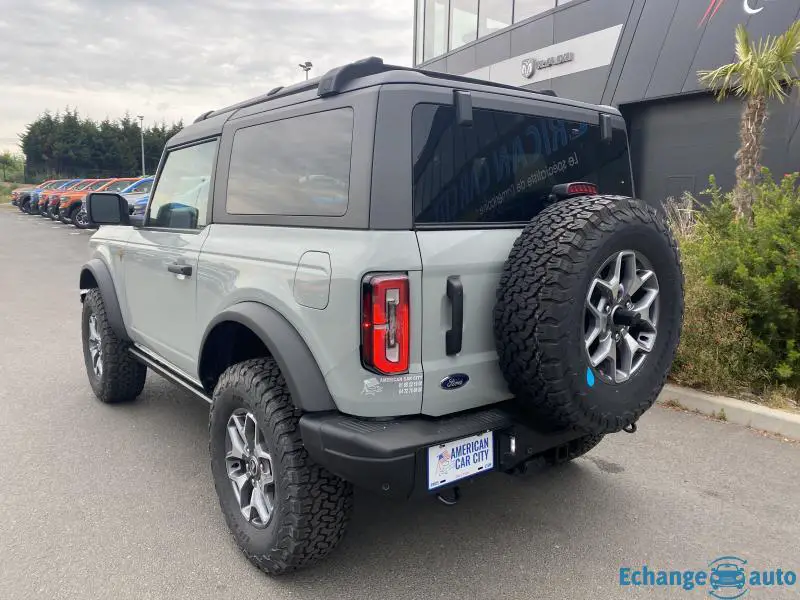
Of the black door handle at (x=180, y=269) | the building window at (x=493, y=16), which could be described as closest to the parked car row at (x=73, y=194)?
the building window at (x=493, y=16)

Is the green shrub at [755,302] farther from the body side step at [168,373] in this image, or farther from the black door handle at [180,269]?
the black door handle at [180,269]

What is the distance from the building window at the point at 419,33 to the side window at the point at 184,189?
58.6ft

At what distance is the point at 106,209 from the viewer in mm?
4270

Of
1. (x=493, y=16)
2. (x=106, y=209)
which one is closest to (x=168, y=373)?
(x=106, y=209)

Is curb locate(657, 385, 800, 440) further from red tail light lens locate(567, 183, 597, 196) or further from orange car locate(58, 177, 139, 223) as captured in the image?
orange car locate(58, 177, 139, 223)

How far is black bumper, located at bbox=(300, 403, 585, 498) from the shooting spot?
2225 millimetres

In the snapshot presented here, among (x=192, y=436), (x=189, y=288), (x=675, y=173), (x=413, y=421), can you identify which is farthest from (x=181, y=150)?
(x=675, y=173)

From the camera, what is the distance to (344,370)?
7.66 feet

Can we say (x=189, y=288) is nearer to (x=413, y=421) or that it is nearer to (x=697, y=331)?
(x=413, y=421)

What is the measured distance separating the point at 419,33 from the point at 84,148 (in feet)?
158

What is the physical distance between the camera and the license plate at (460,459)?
2322 mm

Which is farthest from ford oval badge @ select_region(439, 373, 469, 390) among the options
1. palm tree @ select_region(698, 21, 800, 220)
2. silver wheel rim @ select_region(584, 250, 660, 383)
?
palm tree @ select_region(698, 21, 800, 220)

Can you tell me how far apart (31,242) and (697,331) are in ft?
62.9

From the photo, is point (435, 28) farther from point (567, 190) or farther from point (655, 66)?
point (567, 190)
